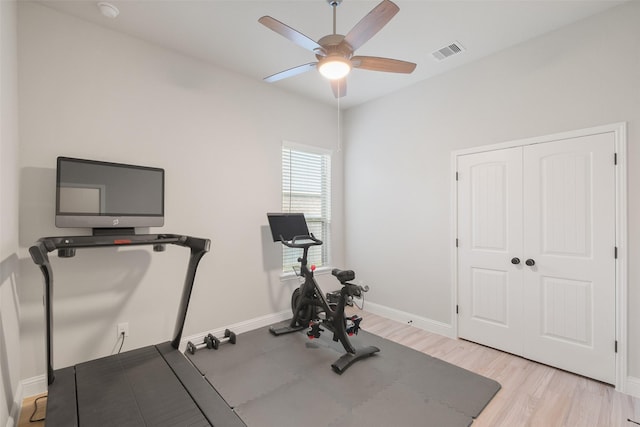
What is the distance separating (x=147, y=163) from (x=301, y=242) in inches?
71.6

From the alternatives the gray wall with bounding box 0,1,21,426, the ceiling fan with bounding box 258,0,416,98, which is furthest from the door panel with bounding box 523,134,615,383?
the gray wall with bounding box 0,1,21,426

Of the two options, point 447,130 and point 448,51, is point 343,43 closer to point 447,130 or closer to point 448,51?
point 448,51

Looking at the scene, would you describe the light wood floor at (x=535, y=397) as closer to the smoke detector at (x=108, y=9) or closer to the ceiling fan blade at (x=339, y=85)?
the ceiling fan blade at (x=339, y=85)

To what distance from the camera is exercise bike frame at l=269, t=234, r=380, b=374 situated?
2.72 metres

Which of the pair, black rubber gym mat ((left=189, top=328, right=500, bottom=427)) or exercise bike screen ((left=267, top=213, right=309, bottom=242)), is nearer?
black rubber gym mat ((left=189, top=328, right=500, bottom=427))

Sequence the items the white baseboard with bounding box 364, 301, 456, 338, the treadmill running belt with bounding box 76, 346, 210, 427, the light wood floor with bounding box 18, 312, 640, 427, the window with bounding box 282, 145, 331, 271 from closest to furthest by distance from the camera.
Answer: the treadmill running belt with bounding box 76, 346, 210, 427
the light wood floor with bounding box 18, 312, 640, 427
the white baseboard with bounding box 364, 301, 456, 338
the window with bounding box 282, 145, 331, 271

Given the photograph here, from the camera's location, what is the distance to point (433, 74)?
3.48 m

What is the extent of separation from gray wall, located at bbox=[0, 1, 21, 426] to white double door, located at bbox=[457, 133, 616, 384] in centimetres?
390

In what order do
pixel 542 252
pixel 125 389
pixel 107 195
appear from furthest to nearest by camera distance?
1. pixel 542 252
2. pixel 107 195
3. pixel 125 389

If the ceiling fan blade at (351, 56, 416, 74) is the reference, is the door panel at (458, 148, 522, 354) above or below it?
below

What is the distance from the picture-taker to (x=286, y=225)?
3.55m

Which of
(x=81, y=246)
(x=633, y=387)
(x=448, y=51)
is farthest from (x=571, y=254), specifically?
(x=81, y=246)

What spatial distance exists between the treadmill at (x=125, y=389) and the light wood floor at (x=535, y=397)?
413 millimetres

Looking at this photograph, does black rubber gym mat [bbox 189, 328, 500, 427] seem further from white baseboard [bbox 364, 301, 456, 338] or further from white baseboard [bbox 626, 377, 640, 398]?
white baseboard [bbox 626, 377, 640, 398]
